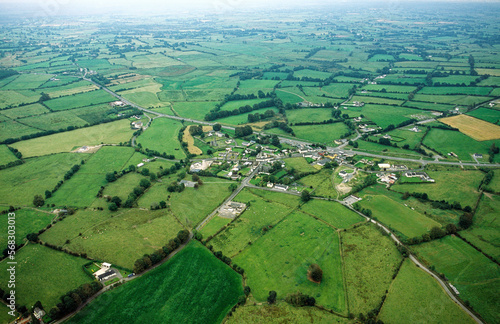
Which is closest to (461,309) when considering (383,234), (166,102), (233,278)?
(383,234)

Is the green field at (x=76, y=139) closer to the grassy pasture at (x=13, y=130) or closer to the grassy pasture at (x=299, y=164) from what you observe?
the grassy pasture at (x=13, y=130)

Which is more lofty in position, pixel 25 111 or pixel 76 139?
pixel 25 111

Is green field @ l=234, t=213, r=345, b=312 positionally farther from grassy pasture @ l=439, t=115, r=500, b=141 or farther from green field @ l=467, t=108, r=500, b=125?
green field @ l=467, t=108, r=500, b=125

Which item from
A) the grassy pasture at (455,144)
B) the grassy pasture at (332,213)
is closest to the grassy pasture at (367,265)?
the grassy pasture at (332,213)

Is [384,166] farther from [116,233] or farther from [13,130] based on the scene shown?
[13,130]

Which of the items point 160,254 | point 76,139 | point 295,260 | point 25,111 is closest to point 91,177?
point 76,139

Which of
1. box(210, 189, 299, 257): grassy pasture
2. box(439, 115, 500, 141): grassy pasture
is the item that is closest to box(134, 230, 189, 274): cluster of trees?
box(210, 189, 299, 257): grassy pasture

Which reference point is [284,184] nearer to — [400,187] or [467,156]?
[400,187]
